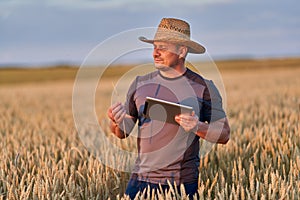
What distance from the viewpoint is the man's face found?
305cm

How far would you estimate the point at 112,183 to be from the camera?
3.67 metres

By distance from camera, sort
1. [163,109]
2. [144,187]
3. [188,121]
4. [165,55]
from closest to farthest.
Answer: [188,121]
[163,109]
[165,55]
[144,187]

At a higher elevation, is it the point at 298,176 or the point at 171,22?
the point at 171,22

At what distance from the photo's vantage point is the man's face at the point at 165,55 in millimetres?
3049

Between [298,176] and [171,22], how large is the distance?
1387 millimetres

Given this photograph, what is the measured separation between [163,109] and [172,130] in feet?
0.82

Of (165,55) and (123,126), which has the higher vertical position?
(165,55)

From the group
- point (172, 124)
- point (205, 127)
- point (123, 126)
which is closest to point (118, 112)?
point (123, 126)

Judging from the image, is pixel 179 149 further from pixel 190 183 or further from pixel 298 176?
pixel 298 176

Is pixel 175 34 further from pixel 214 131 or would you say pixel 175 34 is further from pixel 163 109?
pixel 214 131

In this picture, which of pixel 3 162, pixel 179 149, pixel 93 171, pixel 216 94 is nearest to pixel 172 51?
pixel 216 94

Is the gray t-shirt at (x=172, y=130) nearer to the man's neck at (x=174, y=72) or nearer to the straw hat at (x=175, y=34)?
the man's neck at (x=174, y=72)

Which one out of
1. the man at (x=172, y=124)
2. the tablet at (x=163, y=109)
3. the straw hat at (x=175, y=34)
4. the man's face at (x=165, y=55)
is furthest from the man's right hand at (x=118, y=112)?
the straw hat at (x=175, y=34)

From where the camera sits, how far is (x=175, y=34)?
3.04 m
